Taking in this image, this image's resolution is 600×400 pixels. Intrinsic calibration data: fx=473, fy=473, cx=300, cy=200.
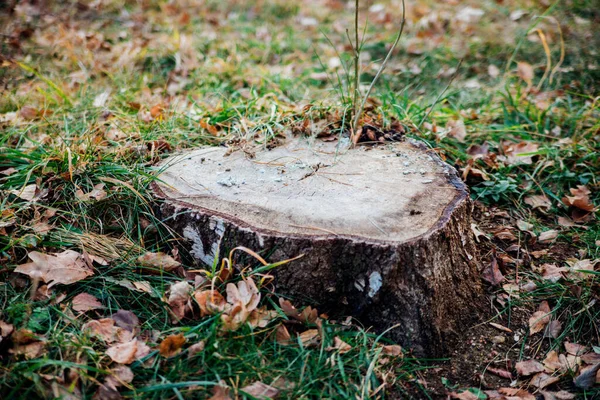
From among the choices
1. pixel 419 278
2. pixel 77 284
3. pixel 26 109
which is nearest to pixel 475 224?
pixel 419 278

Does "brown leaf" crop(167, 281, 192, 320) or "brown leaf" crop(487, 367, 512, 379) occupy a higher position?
"brown leaf" crop(167, 281, 192, 320)

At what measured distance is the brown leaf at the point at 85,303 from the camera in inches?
74.2

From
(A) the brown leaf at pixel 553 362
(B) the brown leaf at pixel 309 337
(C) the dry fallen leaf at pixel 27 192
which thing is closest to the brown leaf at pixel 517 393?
(A) the brown leaf at pixel 553 362

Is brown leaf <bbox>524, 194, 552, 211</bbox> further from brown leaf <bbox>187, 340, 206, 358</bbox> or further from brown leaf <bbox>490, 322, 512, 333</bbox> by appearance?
brown leaf <bbox>187, 340, 206, 358</bbox>

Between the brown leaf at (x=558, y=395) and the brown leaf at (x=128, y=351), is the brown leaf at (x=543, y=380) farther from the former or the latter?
the brown leaf at (x=128, y=351)

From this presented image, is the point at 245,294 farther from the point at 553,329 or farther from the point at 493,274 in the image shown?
the point at 553,329

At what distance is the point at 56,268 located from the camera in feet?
6.44

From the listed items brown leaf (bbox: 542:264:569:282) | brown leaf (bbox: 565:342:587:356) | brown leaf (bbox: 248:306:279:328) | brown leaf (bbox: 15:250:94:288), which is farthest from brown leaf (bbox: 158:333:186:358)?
brown leaf (bbox: 542:264:569:282)

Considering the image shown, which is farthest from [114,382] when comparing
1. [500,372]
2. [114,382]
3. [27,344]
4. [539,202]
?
[539,202]

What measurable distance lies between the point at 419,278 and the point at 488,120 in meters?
2.05

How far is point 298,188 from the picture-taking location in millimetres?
2104

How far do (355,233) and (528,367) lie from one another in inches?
36.7

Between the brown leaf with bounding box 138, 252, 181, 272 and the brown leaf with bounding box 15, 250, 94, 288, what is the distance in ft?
0.70

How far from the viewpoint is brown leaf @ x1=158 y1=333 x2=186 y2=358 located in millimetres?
1707
